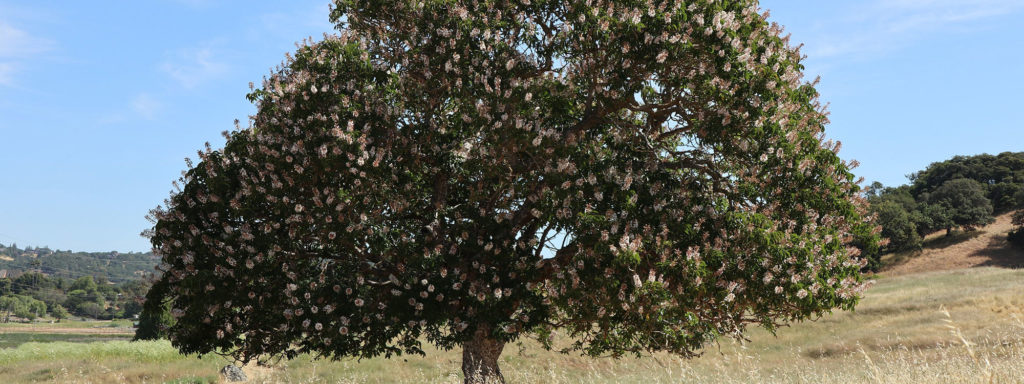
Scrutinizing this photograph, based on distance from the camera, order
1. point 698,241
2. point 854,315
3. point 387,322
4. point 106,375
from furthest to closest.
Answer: point 854,315 < point 106,375 < point 387,322 < point 698,241

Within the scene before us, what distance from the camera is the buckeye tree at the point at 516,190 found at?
13.4 m

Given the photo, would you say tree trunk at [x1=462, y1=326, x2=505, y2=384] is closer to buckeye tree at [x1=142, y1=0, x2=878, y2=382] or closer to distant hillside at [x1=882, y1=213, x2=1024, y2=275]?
buckeye tree at [x1=142, y1=0, x2=878, y2=382]

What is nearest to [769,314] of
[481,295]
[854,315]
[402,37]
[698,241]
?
[698,241]

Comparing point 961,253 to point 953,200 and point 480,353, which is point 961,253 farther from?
point 480,353

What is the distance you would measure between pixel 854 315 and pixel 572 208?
38.0 meters

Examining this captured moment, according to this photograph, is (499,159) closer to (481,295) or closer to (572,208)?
(572,208)

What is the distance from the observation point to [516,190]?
1537 centimetres

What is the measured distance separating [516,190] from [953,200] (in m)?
120

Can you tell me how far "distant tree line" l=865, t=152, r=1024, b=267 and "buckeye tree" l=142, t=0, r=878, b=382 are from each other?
284 ft

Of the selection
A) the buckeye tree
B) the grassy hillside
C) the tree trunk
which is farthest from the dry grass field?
the buckeye tree

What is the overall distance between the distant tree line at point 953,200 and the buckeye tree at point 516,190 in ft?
284

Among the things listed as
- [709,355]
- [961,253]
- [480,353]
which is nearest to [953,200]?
[961,253]

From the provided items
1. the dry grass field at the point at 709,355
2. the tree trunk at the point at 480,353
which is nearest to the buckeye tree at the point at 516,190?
the tree trunk at the point at 480,353

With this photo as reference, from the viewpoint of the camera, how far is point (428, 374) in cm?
2870
